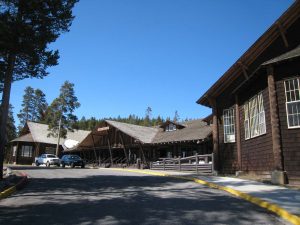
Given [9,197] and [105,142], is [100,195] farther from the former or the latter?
[105,142]

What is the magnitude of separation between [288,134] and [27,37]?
12852 millimetres

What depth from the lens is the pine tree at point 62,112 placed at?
56906 mm

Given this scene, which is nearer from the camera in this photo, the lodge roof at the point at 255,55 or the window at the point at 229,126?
the lodge roof at the point at 255,55

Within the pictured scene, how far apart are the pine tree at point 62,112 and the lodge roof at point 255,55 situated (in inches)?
1531

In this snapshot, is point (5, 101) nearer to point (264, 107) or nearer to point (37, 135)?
point (264, 107)

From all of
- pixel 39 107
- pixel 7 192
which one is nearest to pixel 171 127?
pixel 7 192

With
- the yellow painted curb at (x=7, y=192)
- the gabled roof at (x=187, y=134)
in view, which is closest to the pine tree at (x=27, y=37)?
the yellow painted curb at (x=7, y=192)

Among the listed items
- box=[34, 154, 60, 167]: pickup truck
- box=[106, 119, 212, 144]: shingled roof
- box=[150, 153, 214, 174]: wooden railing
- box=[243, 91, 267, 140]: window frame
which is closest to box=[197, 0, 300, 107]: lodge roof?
box=[243, 91, 267, 140]: window frame

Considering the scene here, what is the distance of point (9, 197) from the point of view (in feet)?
36.6

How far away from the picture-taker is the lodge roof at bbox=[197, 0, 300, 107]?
1620 cm

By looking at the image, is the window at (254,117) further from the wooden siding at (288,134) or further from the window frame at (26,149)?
the window frame at (26,149)

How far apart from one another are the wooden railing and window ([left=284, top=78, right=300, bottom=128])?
8.79 meters

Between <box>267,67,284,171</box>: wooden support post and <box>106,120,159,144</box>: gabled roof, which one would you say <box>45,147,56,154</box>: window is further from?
<box>267,67,284,171</box>: wooden support post

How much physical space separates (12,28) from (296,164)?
14059 mm
